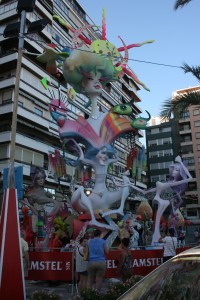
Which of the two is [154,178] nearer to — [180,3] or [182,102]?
[182,102]

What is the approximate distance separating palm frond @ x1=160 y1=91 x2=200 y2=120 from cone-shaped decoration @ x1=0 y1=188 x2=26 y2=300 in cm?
585

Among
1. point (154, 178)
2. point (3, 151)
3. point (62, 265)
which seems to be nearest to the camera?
point (62, 265)

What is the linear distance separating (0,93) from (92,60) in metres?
21.1

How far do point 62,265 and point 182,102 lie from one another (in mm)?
6151

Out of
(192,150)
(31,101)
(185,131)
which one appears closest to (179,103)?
(31,101)

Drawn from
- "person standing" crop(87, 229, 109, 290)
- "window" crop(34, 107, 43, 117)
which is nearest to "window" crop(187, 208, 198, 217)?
"window" crop(34, 107, 43, 117)

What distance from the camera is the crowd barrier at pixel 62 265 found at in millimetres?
9742

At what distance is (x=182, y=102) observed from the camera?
38.1ft

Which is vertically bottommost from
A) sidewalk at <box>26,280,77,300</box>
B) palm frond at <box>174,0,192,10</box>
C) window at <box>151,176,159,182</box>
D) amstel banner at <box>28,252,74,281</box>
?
sidewalk at <box>26,280,77,300</box>

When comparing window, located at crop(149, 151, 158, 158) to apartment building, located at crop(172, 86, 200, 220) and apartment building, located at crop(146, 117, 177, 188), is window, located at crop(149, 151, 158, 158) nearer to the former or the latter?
apartment building, located at crop(146, 117, 177, 188)

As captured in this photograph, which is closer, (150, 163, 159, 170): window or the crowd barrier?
the crowd barrier

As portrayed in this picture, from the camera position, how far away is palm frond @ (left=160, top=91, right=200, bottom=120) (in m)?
11.4

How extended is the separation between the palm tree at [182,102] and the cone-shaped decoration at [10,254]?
5.87 meters

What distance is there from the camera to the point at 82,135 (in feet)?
55.9
